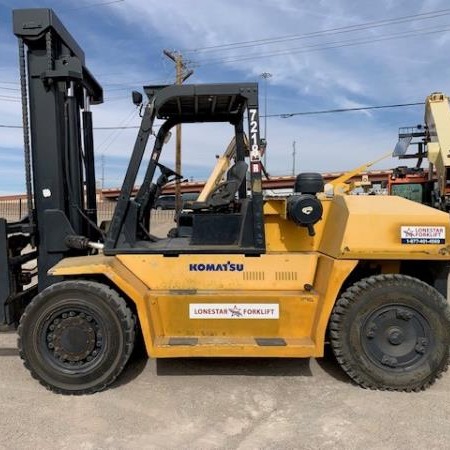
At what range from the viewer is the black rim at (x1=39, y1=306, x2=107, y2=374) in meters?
3.93

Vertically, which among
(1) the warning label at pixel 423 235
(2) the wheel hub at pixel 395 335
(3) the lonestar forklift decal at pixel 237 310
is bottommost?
(2) the wheel hub at pixel 395 335

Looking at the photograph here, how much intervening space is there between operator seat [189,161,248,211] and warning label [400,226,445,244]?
1520 mm

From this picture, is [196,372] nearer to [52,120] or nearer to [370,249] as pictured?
[370,249]

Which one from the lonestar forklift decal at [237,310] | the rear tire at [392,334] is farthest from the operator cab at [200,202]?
the rear tire at [392,334]

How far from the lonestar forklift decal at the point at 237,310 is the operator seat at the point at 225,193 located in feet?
2.97

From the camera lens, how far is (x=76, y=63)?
443cm

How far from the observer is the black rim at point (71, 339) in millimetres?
3926

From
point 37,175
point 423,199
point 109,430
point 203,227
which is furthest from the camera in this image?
point 423,199

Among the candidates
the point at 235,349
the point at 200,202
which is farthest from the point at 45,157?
the point at 235,349

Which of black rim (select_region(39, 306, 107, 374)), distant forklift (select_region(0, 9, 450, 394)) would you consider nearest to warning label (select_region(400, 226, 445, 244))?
distant forklift (select_region(0, 9, 450, 394))

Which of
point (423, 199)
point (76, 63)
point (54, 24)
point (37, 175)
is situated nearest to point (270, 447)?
point (37, 175)

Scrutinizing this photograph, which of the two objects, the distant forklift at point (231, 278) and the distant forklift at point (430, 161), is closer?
the distant forklift at point (231, 278)

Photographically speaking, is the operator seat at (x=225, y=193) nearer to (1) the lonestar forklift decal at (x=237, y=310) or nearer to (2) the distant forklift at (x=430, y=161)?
(1) the lonestar forklift decal at (x=237, y=310)

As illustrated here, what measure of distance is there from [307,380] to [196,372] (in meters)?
1.03
